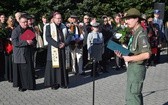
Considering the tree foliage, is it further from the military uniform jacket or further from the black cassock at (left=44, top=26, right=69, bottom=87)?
the military uniform jacket

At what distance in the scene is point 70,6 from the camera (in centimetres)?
1659

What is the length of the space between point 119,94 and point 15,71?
9.28ft

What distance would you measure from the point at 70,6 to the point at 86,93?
316 inches

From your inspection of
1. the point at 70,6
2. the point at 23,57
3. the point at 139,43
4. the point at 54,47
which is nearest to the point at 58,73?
the point at 54,47

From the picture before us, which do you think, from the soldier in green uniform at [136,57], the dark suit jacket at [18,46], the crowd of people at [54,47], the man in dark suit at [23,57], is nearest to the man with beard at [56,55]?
the crowd of people at [54,47]

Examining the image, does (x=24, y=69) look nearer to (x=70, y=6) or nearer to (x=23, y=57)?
(x=23, y=57)

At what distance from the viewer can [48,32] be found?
952 centimetres

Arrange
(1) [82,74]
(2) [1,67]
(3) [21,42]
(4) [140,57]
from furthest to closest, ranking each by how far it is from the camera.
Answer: (1) [82,74] < (2) [1,67] < (3) [21,42] < (4) [140,57]

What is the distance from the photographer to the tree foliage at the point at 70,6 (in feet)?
50.6

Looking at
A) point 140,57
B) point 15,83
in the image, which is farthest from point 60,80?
point 140,57

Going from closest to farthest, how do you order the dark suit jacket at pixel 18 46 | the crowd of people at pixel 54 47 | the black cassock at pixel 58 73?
the dark suit jacket at pixel 18 46 → the crowd of people at pixel 54 47 → the black cassock at pixel 58 73

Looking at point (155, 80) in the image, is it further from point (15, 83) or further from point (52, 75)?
point (15, 83)

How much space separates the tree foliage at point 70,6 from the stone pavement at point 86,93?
16.6 ft

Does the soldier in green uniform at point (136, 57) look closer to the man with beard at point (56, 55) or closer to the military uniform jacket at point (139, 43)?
the military uniform jacket at point (139, 43)
